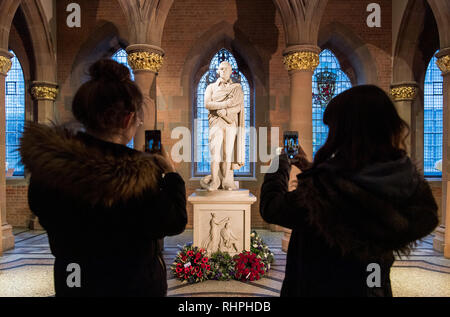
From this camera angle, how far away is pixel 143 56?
602 centimetres

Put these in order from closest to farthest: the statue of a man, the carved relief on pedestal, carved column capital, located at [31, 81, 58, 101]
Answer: the carved relief on pedestal
the statue of a man
carved column capital, located at [31, 81, 58, 101]

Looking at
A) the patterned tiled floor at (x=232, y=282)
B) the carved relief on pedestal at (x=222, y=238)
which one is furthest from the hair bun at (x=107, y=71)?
the carved relief on pedestal at (x=222, y=238)

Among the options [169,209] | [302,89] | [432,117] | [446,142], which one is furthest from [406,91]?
[169,209]

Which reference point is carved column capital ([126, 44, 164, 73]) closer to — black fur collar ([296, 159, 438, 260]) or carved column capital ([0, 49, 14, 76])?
carved column capital ([0, 49, 14, 76])

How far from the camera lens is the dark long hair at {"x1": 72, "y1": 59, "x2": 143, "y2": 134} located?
1.17 metres

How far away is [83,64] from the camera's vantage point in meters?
9.05

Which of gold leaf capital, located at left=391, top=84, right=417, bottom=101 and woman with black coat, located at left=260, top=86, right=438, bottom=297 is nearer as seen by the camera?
woman with black coat, located at left=260, top=86, right=438, bottom=297

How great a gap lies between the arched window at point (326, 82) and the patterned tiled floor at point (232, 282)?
4771 millimetres

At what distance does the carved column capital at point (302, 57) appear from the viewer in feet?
20.2

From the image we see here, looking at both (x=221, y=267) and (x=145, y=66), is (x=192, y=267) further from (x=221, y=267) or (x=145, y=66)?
(x=145, y=66)

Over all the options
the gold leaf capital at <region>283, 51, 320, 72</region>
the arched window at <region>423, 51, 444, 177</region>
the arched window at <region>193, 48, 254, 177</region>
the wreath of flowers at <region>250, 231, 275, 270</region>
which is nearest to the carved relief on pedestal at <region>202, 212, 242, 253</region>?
the wreath of flowers at <region>250, 231, 275, 270</region>

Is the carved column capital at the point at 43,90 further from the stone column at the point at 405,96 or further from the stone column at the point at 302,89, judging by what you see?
A: the stone column at the point at 405,96

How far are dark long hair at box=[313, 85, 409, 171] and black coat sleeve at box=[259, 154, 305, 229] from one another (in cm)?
24
